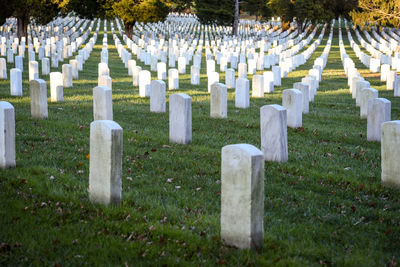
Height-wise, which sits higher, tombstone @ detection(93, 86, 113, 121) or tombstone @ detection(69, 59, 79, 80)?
tombstone @ detection(69, 59, 79, 80)

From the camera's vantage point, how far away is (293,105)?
33.8 feet

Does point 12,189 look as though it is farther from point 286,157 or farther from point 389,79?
point 389,79

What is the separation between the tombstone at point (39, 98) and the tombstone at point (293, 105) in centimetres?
456

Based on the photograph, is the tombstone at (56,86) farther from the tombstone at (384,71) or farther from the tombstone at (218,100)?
the tombstone at (384,71)

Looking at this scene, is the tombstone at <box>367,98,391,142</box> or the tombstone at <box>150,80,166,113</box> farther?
the tombstone at <box>150,80,166,113</box>

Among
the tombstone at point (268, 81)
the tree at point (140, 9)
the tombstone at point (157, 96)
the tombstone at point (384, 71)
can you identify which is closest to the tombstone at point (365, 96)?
the tombstone at point (157, 96)

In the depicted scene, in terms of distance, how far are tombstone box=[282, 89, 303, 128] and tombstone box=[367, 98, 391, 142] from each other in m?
1.42

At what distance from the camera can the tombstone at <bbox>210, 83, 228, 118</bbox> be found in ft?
36.2

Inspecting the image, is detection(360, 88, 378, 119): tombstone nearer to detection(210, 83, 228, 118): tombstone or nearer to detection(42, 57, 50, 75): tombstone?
detection(210, 83, 228, 118): tombstone

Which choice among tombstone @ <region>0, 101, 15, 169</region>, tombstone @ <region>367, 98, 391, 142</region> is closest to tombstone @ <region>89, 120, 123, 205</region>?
tombstone @ <region>0, 101, 15, 169</region>

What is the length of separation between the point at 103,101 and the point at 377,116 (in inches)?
190

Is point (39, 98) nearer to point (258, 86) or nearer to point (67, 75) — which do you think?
point (67, 75)

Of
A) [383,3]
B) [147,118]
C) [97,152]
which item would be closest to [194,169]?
[97,152]

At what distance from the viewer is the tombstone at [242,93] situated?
1279cm
